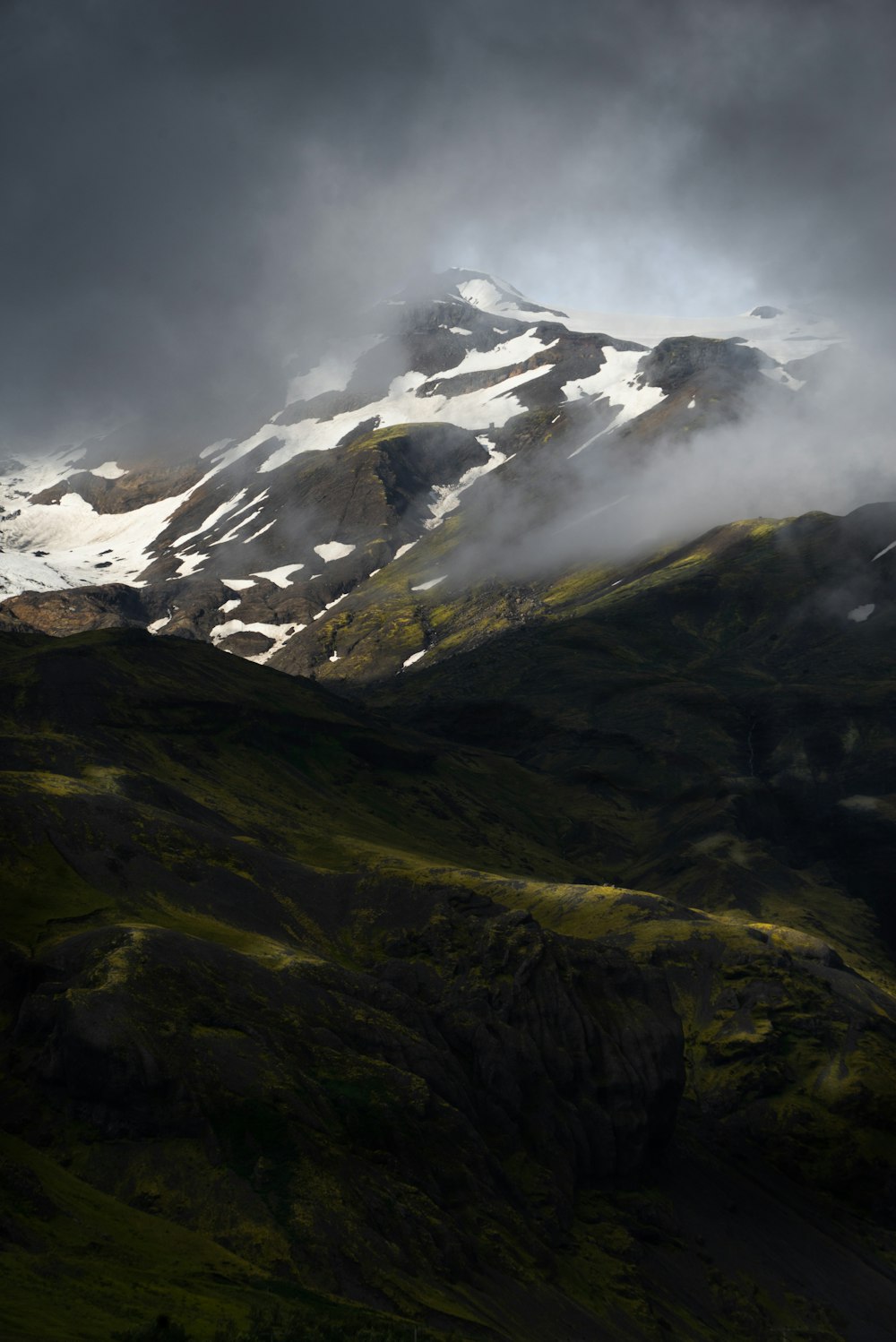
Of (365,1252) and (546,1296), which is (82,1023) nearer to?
(365,1252)

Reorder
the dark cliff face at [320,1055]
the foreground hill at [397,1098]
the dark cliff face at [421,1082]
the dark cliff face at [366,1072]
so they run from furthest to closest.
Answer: the dark cliff face at [366,1072], the dark cliff face at [320,1055], the dark cliff face at [421,1082], the foreground hill at [397,1098]

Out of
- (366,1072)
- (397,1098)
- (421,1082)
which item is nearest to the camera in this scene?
(397,1098)

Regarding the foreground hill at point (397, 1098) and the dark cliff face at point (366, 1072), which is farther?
the dark cliff face at point (366, 1072)

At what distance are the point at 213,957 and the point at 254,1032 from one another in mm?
10028

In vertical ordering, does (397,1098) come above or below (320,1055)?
below

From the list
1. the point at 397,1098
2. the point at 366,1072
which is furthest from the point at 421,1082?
the point at 366,1072

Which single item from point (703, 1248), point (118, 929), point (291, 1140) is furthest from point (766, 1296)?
point (118, 929)

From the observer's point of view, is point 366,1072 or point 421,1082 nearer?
point 366,1072

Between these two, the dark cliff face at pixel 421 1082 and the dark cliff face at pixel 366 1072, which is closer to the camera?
the dark cliff face at pixel 421 1082

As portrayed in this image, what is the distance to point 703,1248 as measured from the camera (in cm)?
12119

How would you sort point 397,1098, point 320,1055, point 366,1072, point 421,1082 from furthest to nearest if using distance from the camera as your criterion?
point 421,1082 → point 366,1072 → point 320,1055 → point 397,1098

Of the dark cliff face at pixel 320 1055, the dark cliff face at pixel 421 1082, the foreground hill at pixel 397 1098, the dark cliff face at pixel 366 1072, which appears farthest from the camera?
the dark cliff face at pixel 366 1072

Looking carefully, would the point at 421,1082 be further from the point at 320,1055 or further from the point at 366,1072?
the point at 320,1055

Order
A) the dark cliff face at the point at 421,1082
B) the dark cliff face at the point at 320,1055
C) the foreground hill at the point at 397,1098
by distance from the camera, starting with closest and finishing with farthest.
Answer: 1. the foreground hill at the point at 397,1098
2. the dark cliff face at the point at 421,1082
3. the dark cliff face at the point at 320,1055
